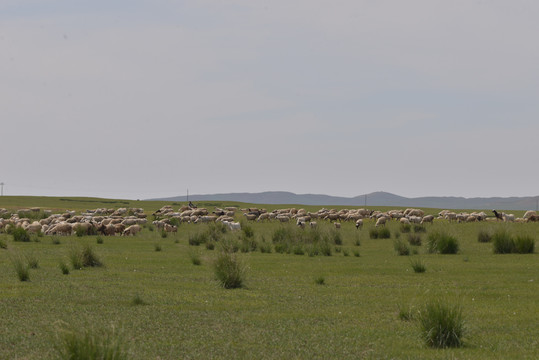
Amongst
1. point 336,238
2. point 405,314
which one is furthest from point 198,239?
point 405,314

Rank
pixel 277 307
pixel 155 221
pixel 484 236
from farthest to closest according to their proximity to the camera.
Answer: pixel 155 221
pixel 484 236
pixel 277 307

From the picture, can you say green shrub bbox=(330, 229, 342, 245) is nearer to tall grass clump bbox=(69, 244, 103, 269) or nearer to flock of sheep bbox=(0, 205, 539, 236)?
flock of sheep bbox=(0, 205, 539, 236)

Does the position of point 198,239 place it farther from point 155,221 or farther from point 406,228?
point 406,228

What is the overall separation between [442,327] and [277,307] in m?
4.33

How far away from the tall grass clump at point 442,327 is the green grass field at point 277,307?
0.20 metres

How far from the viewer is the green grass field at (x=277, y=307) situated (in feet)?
33.1

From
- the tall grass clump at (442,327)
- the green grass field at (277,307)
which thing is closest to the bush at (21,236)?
the green grass field at (277,307)

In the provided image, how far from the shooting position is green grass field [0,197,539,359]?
10078mm

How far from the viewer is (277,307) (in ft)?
45.3

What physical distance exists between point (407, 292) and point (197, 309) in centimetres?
530

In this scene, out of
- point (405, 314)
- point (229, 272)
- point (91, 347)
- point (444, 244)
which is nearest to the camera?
point (91, 347)

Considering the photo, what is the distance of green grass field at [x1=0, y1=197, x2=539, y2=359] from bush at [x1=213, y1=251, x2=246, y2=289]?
0.39 meters

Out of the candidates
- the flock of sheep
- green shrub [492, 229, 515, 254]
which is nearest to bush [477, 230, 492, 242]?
green shrub [492, 229, 515, 254]

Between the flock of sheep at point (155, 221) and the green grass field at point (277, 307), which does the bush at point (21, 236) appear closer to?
the flock of sheep at point (155, 221)
